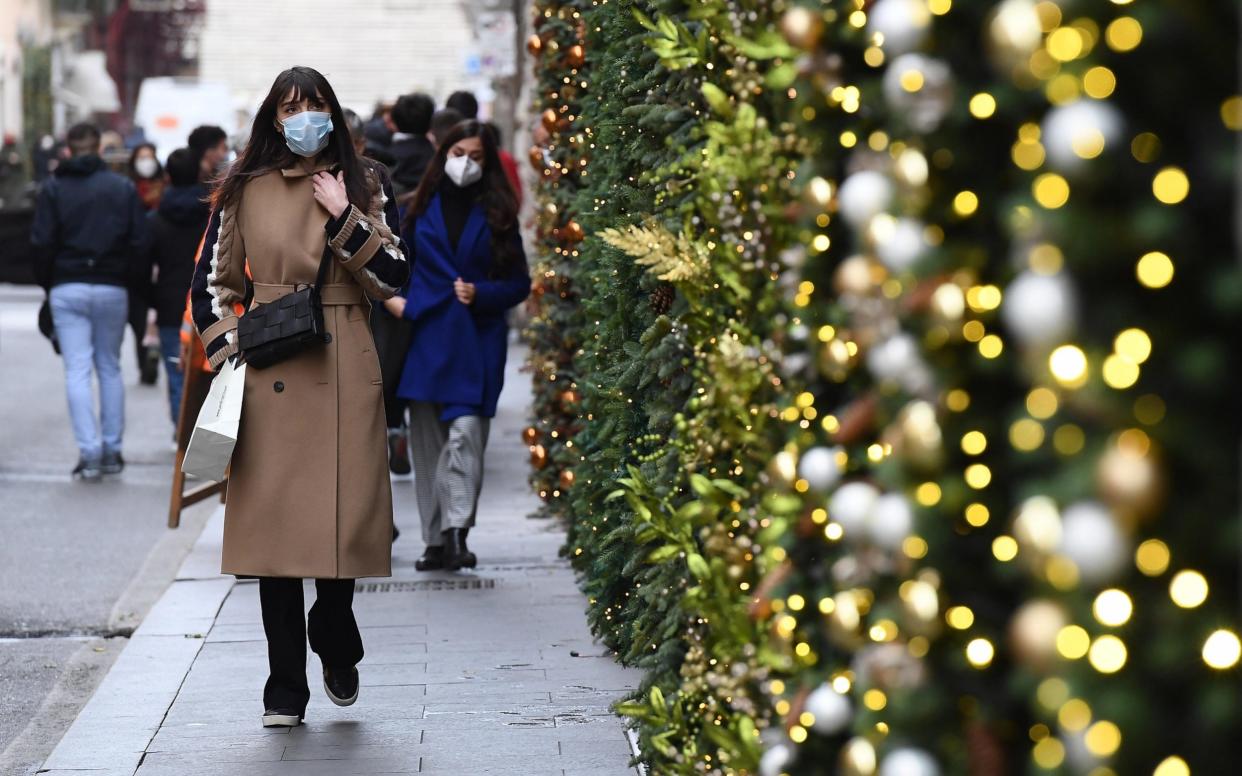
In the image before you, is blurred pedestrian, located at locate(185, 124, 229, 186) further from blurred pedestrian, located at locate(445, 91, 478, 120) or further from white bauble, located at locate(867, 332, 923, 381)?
white bauble, located at locate(867, 332, 923, 381)

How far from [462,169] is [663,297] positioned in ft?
11.0

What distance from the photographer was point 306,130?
5641mm

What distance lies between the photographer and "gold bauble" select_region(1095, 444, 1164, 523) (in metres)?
1.69

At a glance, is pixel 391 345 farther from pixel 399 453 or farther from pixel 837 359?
pixel 837 359

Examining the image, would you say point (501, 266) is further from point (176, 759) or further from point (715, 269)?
point (715, 269)

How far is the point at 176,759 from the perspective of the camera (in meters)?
5.36

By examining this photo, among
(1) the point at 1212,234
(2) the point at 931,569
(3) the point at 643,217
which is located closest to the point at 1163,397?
(1) the point at 1212,234

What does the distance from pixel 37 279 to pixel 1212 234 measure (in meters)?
11.2

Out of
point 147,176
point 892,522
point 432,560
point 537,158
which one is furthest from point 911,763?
Result: point 147,176

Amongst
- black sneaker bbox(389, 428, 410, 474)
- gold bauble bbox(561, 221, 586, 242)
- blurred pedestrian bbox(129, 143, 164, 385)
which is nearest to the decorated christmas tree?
gold bauble bbox(561, 221, 586, 242)

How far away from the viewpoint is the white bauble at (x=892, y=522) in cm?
212

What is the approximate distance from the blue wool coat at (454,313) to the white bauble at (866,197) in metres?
6.10

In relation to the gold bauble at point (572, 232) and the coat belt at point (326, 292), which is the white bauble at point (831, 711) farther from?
→ the gold bauble at point (572, 232)

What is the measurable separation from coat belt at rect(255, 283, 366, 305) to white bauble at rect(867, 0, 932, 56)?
3.72 metres
